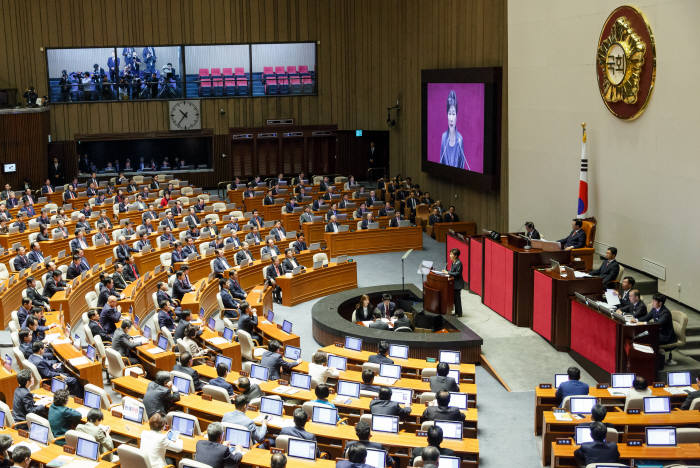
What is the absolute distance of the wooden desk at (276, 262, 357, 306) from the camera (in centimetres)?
1766

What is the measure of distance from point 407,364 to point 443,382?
1.61 m

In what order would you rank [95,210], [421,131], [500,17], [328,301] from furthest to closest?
[421,131] → [95,210] → [500,17] → [328,301]

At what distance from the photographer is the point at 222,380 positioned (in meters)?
10.7

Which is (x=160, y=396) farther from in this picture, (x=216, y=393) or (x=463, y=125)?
(x=463, y=125)

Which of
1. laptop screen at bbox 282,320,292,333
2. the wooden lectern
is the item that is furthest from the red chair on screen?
laptop screen at bbox 282,320,292,333

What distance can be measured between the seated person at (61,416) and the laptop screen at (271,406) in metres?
2.05

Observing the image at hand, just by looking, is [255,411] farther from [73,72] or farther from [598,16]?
[73,72]

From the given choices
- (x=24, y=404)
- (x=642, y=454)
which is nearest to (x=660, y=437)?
(x=642, y=454)

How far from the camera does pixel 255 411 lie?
10.0 metres

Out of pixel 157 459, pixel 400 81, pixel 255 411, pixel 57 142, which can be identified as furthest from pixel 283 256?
pixel 57 142

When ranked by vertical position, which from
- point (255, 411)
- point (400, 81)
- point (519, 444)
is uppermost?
point (400, 81)

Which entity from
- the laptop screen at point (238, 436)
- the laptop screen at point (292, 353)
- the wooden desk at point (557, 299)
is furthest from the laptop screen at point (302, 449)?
the wooden desk at point (557, 299)

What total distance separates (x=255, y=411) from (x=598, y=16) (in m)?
10.9

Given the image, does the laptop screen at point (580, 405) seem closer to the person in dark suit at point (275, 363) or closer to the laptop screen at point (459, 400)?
the laptop screen at point (459, 400)
